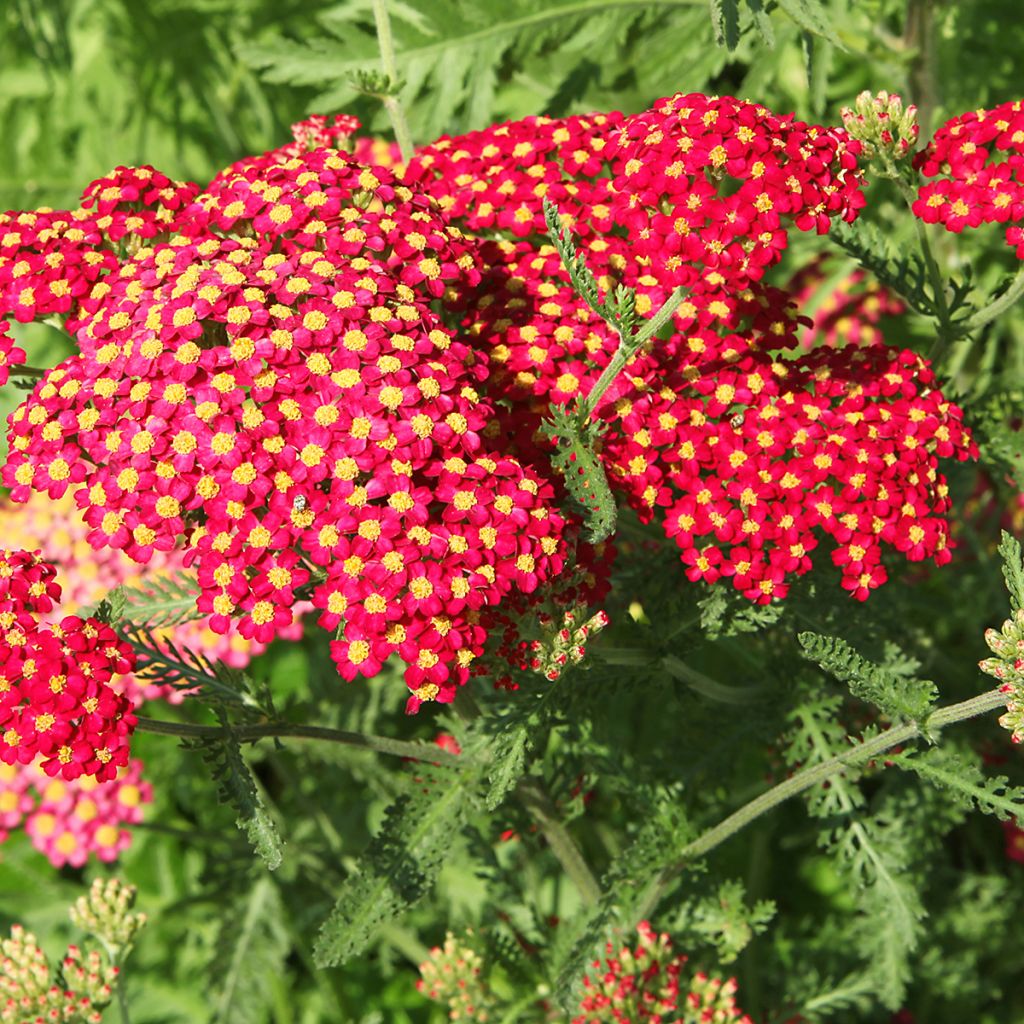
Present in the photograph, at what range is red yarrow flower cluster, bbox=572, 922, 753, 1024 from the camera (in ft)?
8.25

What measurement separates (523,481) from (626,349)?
0.96ft

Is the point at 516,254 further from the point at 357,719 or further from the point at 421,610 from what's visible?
the point at 357,719

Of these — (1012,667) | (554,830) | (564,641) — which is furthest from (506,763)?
(1012,667)

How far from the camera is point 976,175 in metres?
2.32

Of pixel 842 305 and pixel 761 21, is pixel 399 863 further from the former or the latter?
pixel 842 305

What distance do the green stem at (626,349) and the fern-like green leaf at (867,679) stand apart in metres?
0.51

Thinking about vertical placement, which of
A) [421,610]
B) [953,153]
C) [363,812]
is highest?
[953,153]

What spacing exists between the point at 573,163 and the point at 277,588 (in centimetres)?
107

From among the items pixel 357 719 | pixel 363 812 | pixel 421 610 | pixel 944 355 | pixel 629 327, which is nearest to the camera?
pixel 421 610

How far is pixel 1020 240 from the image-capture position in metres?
2.25

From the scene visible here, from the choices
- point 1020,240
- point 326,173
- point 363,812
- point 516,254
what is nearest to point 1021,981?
point 363,812

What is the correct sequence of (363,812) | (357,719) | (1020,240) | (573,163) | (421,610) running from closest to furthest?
(421,610) < (1020,240) < (573,163) < (357,719) < (363,812)

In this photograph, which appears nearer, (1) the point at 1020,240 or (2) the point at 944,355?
(1) the point at 1020,240

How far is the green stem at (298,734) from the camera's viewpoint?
2.12m
